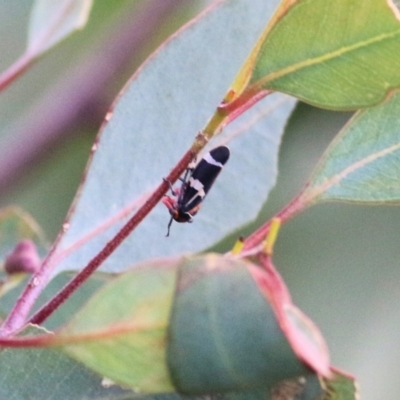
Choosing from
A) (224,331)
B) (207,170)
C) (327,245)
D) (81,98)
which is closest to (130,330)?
(224,331)

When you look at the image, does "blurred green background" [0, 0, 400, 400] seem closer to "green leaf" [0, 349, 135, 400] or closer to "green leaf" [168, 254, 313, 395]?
"green leaf" [0, 349, 135, 400]

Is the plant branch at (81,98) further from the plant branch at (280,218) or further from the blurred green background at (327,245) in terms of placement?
the plant branch at (280,218)

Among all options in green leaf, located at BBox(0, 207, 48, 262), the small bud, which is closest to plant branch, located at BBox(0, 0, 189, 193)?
green leaf, located at BBox(0, 207, 48, 262)

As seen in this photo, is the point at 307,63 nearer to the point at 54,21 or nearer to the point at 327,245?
the point at 54,21

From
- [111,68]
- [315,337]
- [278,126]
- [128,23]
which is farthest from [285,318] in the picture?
[128,23]

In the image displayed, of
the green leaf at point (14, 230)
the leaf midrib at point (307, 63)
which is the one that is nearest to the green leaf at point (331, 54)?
the leaf midrib at point (307, 63)

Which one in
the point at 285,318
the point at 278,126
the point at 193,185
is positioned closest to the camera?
the point at 285,318

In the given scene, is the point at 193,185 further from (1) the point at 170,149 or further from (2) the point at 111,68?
(2) the point at 111,68
